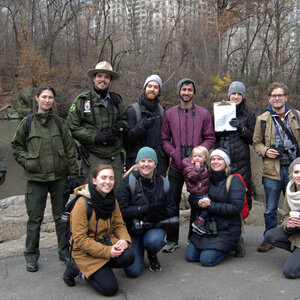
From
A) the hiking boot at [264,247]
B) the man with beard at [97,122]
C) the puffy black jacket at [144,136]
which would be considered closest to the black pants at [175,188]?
the puffy black jacket at [144,136]

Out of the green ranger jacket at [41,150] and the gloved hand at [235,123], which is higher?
the gloved hand at [235,123]

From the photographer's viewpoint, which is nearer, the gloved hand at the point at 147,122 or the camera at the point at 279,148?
the camera at the point at 279,148

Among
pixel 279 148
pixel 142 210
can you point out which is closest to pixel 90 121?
pixel 142 210

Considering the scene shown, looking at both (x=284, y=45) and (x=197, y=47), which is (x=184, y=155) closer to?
(x=197, y=47)

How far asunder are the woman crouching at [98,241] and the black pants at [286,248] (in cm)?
169

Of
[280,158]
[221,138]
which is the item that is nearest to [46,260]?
[221,138]

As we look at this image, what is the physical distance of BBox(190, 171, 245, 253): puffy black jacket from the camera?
→ 3.98 m

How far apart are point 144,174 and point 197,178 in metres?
0.69

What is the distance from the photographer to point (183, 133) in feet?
15.1

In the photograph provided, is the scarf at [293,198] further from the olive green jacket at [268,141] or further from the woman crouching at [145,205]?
the woman crouching at [145,205]

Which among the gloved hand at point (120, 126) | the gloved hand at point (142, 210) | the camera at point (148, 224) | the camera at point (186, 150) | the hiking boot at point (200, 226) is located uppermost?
the gloved hand at point (120, 126)

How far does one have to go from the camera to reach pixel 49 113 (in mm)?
3965

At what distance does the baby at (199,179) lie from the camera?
411 cm

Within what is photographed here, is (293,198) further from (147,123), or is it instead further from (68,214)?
(68,214)
